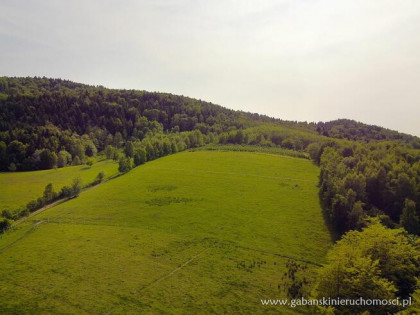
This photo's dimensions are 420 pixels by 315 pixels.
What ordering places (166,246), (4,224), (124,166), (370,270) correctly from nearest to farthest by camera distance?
(370,270) → (166,246) → (4,224) → (124,166)

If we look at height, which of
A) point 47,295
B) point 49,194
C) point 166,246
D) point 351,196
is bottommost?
point 47,295

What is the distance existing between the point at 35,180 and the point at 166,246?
84271mm

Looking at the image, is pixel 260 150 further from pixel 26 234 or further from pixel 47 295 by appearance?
pixel 47 295

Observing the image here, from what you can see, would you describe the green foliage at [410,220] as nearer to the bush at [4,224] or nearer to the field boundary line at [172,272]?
the field boundary line at [172,272]

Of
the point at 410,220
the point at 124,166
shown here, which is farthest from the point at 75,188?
the point at 410,220

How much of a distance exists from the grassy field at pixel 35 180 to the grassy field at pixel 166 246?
1254 cm

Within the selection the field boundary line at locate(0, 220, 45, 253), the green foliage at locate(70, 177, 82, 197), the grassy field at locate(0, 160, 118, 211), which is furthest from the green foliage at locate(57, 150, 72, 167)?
the field boundary line at locate(0, 220, 45, 253)

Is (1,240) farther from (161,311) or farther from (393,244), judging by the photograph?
(393,244)

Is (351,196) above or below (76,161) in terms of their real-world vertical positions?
above

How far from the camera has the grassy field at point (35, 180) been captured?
106844 mm

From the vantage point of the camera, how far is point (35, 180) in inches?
5236

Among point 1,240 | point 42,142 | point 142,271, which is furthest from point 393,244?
point 42,142

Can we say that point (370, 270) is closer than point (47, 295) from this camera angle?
Yes

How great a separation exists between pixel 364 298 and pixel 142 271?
37932 millimetres
